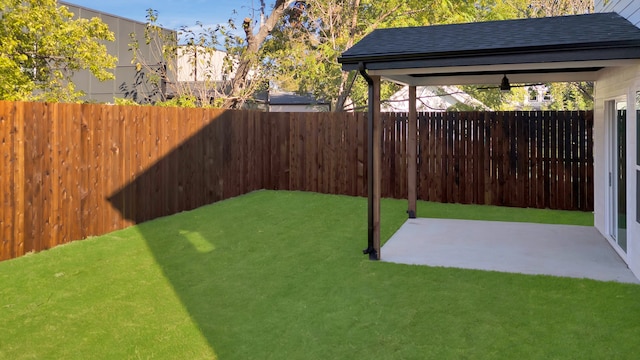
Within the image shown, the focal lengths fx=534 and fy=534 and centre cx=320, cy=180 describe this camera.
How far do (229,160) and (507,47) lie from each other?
6720 millimetres

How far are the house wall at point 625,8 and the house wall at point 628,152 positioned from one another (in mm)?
559

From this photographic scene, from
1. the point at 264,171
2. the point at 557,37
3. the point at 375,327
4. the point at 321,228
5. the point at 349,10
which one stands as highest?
the point at 349,10

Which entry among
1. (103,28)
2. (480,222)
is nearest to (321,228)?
(480,222)

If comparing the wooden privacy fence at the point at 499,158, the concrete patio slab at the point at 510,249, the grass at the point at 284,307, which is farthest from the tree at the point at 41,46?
the concrete patio slab at the point at 510,249

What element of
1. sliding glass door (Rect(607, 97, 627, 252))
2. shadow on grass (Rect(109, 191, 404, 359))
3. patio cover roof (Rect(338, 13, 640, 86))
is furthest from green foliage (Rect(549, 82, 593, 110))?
patio cover roof (Rect(338, 13, 640, 86))

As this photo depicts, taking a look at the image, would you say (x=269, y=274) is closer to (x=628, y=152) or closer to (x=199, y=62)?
(x=628, y=152)

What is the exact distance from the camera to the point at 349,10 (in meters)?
15.4

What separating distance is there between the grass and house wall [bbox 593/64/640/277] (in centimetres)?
88

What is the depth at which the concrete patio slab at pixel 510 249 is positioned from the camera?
19.5 ft

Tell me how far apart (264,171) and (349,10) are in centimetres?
602

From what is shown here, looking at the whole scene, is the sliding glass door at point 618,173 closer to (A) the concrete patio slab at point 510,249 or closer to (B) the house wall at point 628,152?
(B) the house wall at point 628,152

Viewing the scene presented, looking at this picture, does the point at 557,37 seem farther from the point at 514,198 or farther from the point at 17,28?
the point at 17,28

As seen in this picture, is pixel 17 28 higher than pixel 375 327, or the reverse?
pixel 17 28

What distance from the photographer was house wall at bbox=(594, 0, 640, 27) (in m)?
5.90
